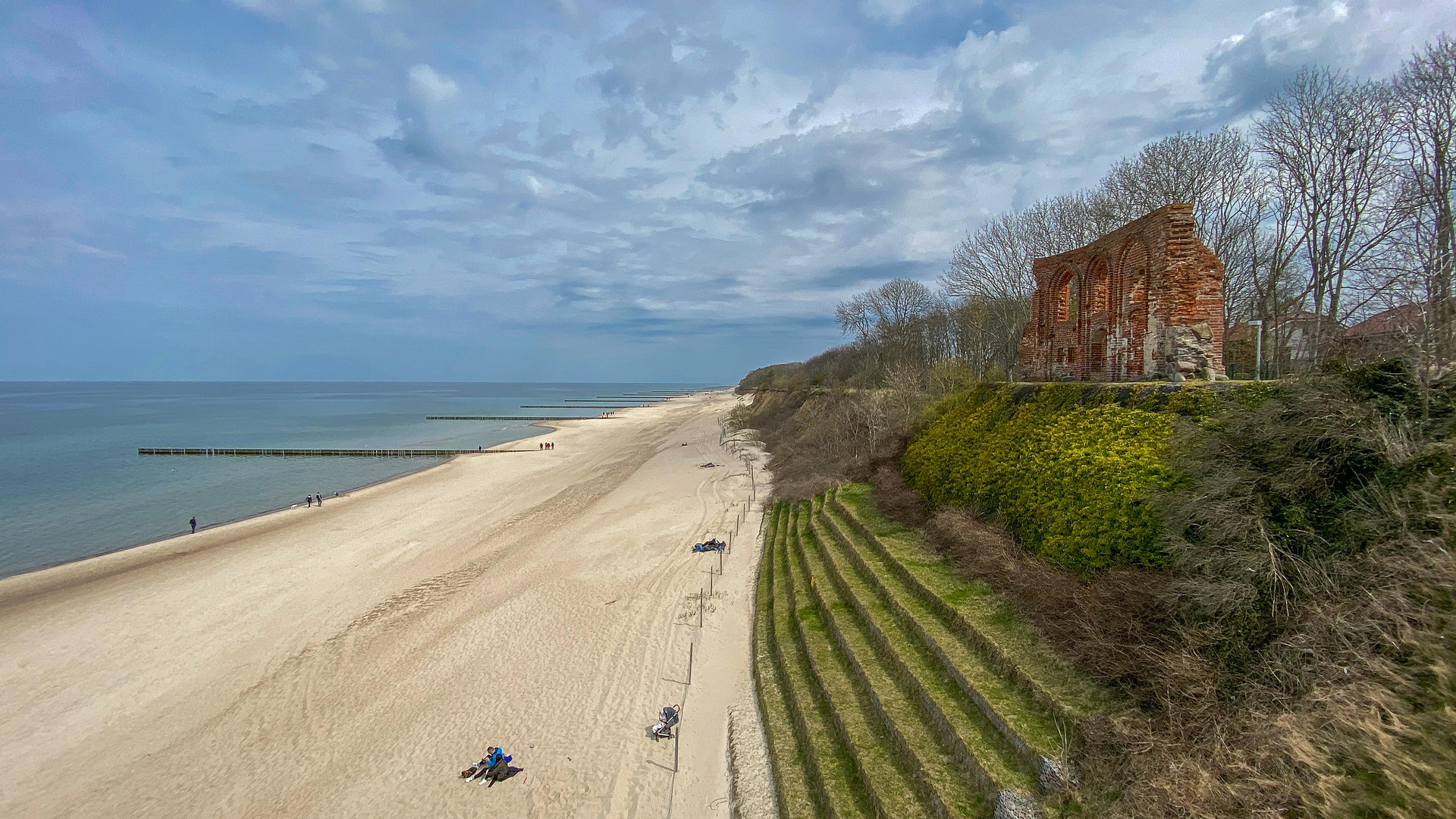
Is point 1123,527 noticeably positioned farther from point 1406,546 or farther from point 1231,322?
point 1231,322

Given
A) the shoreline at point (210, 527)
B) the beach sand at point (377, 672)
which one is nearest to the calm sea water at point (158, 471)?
the shoreline at point (210, 527)

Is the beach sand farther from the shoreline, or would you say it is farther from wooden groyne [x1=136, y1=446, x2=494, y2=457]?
wooden groyne [x1=136, y1=446, x2=494, y2=457]

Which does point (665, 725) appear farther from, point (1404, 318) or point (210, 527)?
point (210, 527)

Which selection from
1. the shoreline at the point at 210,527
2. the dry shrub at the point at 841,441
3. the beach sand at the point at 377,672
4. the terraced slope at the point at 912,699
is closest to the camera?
the terraced slope at the point at 912,699

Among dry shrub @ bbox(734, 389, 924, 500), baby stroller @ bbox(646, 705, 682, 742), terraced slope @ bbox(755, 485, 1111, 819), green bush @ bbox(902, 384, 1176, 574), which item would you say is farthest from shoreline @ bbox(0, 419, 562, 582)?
green bush @ bbox(902, 384, 1176, 574)

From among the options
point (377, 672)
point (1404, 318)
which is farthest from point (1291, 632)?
point (377, 672)

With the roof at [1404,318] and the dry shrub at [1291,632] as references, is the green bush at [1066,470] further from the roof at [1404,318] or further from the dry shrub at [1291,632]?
the roof at [1404,318]

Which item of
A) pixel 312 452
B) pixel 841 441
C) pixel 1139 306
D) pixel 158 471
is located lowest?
pixel 158 471
